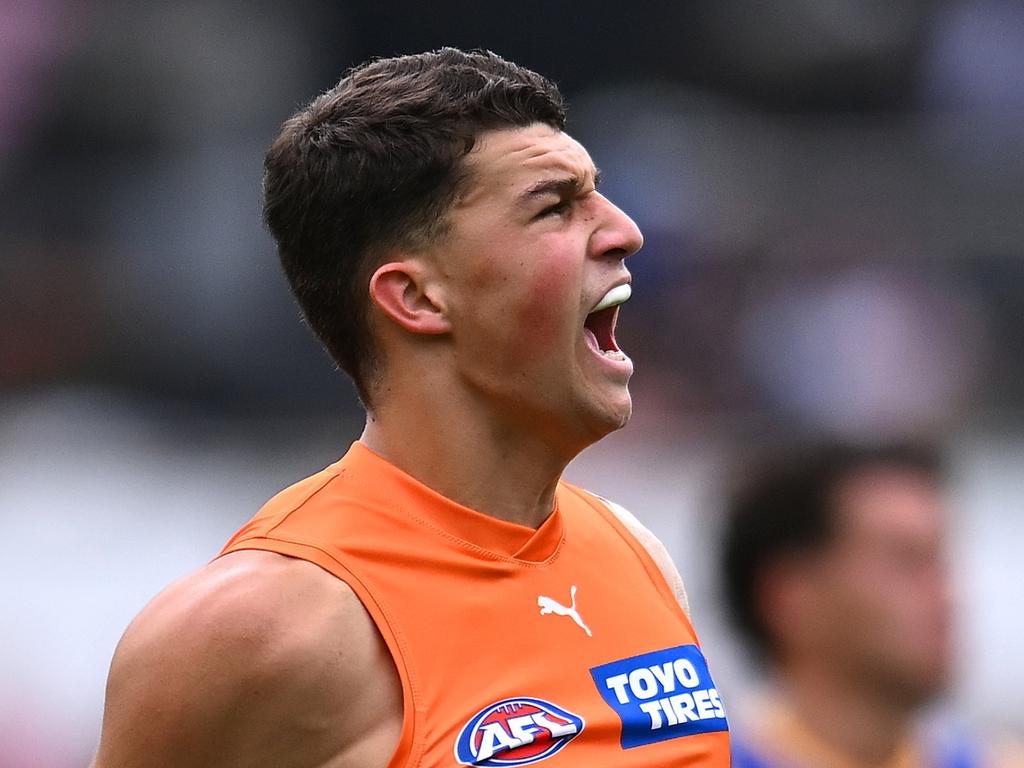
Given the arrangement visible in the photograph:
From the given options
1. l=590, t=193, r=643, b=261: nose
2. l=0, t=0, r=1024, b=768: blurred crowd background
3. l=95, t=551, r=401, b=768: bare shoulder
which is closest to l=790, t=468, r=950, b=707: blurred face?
l=590, t=193, r=643, b=261: nose

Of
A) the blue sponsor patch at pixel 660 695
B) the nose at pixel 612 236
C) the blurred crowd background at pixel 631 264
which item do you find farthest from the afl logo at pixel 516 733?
the blurred crowd background at pixel 631 264

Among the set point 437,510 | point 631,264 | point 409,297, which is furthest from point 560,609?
point 631,264

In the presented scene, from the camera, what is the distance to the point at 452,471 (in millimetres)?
2932

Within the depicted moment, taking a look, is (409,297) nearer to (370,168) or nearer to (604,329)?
(370,168)

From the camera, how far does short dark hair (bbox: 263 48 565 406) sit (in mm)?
2873

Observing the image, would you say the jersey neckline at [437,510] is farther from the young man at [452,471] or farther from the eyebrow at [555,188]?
the eyebrow at [555,188]

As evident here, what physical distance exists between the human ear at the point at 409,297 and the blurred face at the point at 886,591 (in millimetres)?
1549

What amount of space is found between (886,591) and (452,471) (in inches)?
58.8

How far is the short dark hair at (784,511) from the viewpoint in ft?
13.4

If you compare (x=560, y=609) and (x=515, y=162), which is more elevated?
(x=515, y=162)

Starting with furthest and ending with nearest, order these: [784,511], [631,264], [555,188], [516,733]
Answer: [631,264] → [784,511] → [555,188] → [516,733]

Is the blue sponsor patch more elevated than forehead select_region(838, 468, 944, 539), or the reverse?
the blue sponsor patch

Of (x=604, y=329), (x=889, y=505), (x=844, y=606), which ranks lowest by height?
(x=844, y=606)

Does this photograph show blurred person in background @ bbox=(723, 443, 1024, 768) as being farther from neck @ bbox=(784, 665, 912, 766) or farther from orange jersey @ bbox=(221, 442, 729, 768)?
orange jersey @ bbox=(221, 442, 729, 768)
